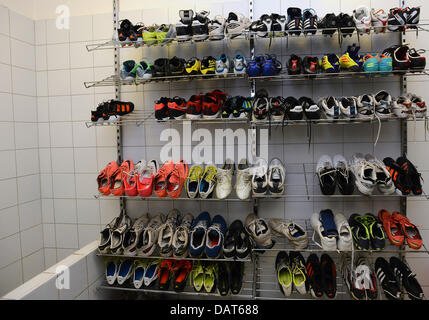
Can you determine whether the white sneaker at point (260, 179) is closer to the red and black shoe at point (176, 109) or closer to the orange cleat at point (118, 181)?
the red and black shoe at point (176, 109)

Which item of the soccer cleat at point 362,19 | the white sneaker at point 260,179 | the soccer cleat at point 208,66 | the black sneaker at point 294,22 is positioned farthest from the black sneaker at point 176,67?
the soccer cleat at point 362,19

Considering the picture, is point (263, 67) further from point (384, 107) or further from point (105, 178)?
point (105, 178)

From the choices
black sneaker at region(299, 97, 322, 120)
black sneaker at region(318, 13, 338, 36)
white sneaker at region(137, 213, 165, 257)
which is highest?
black sneaker at region(318, 13, 338, 36)

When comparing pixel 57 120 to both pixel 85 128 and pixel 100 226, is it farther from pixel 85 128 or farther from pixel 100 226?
pixel 100 226

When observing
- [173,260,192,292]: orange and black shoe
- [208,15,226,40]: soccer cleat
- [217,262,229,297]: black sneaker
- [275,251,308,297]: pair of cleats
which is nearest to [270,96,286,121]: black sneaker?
[208,15,226,40]: soccer cleat

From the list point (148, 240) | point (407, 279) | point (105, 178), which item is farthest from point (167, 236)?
point (407, 279)

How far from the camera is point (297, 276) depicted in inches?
79.3

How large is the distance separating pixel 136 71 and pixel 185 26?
497 millimetres

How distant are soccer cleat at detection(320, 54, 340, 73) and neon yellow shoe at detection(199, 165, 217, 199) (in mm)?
1067

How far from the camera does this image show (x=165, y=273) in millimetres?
2221

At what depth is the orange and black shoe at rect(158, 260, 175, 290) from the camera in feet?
7.13

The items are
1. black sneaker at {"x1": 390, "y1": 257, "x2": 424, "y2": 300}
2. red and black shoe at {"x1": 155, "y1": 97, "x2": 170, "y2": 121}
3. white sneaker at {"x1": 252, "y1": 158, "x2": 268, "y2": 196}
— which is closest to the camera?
black sneaker at {"x1": 390, "y1": 257, "x2": 424, "y2": 300}

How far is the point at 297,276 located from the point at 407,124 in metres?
1.40

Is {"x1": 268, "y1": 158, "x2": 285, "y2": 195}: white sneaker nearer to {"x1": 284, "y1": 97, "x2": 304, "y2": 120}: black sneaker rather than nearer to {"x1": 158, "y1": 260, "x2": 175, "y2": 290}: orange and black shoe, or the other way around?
{"x1": 284, "y1": 97, "x2": 304, "y2": 120}: black sneaker
